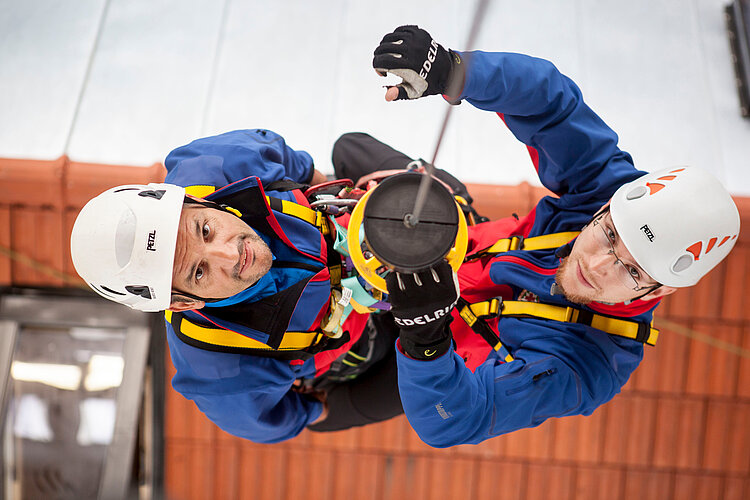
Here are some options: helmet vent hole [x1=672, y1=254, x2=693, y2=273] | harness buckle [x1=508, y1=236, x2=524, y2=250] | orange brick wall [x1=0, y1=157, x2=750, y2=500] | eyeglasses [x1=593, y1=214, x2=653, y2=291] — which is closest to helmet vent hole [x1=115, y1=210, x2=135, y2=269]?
harness buckle [x1=508, y1=236, x2=524, y2=250]

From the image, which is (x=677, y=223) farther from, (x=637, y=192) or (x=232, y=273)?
(x=232, y=273)

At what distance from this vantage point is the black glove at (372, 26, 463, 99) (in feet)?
4.25

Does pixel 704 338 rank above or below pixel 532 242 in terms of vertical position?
below

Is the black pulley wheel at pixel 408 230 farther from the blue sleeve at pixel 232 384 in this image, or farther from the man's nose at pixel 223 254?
the blue sleeve at pixel 232 384

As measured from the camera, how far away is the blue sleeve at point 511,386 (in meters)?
1.33

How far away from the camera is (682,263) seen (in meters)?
1.42

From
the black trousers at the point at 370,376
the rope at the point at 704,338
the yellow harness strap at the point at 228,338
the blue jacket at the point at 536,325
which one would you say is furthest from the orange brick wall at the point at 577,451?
the yellow harness strap at the point at 228,338

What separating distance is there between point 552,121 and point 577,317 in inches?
21.4

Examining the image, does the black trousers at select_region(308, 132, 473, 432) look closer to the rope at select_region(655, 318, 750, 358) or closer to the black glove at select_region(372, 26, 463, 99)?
the black glove at select_region(372, 26, 463, 99)

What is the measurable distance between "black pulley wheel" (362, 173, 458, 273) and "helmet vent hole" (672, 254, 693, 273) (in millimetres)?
705

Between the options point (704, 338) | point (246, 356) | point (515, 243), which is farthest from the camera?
point (704, 338)

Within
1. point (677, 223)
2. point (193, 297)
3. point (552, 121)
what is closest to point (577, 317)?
point (677, 223)

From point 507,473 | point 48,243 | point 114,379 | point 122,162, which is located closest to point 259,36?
point 122,162

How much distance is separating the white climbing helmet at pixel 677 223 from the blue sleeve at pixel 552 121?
18cm
